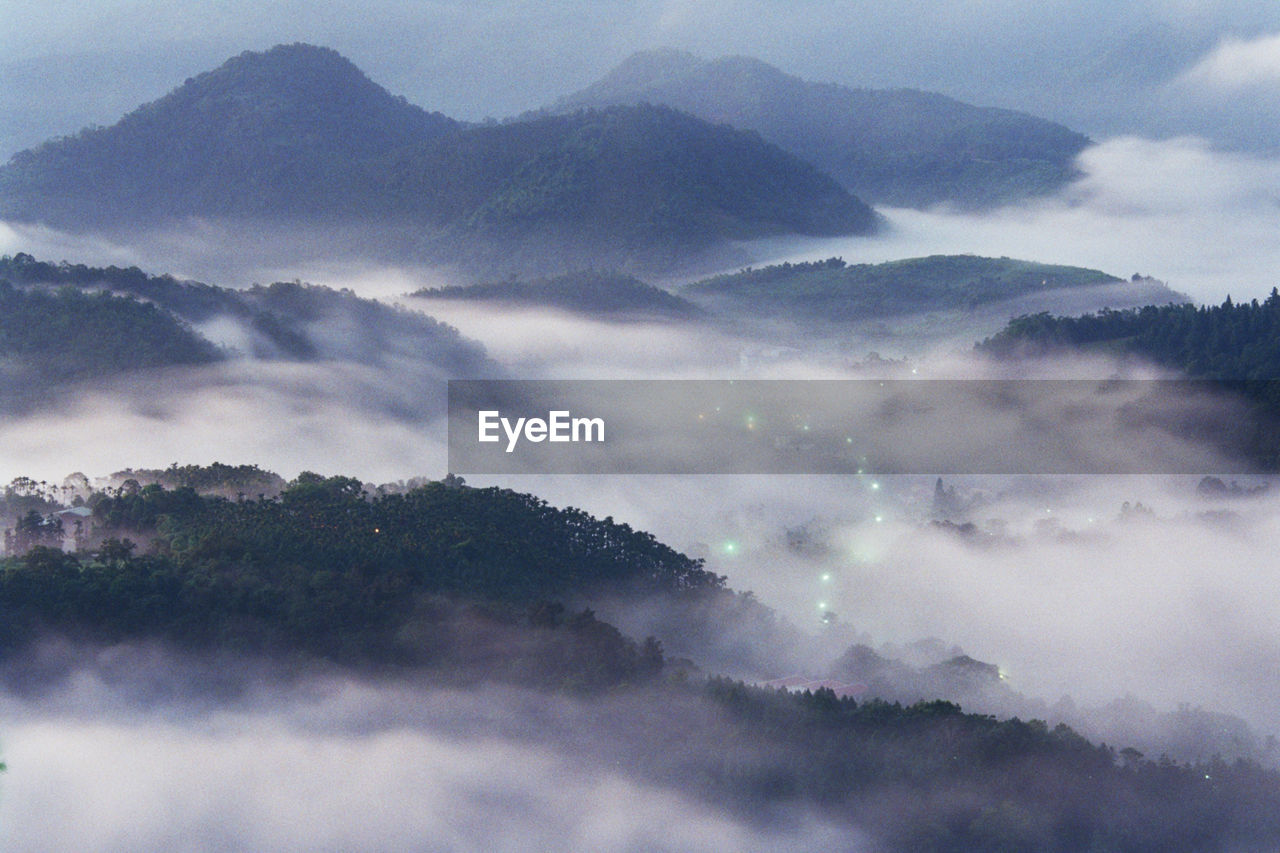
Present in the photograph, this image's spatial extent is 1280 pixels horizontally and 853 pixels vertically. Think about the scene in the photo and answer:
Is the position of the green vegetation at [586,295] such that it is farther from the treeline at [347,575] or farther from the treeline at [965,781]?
the treeline at [965,781]

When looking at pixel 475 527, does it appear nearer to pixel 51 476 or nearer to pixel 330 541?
pixel 330 541

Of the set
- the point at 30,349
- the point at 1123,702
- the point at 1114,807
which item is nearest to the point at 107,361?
the point at 30,349

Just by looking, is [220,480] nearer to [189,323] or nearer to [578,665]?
[578,665]

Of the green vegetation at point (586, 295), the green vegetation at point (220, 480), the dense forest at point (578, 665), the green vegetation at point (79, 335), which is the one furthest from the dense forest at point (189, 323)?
the dense forest at point (578, 665)

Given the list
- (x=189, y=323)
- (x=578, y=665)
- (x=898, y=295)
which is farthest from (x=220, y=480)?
(x=898, y=295)

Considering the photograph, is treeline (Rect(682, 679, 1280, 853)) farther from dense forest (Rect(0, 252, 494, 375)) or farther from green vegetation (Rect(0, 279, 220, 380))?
dense forest (Rect(0, 252, 494, 375))

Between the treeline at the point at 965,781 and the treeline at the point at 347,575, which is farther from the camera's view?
the treeline at the point at 347,575
